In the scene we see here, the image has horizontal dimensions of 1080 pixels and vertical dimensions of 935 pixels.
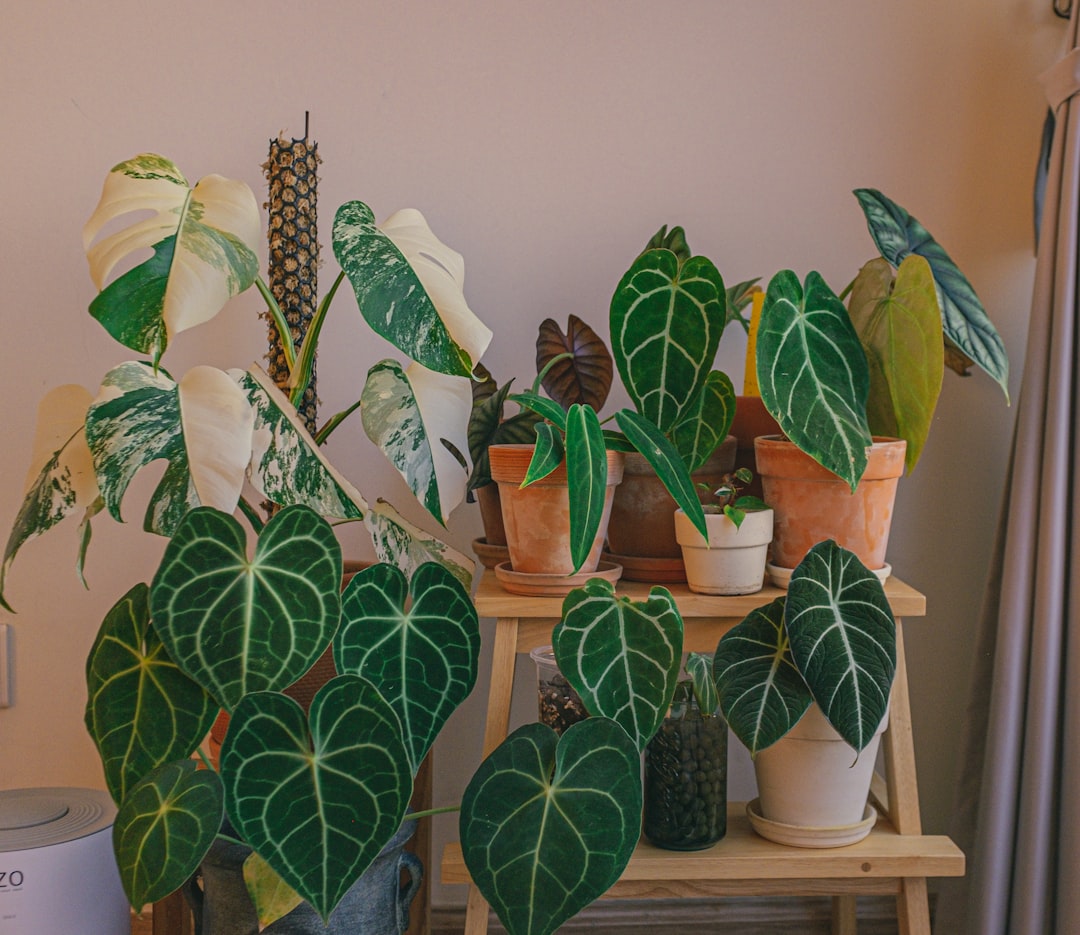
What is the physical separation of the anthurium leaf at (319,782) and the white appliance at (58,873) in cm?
37

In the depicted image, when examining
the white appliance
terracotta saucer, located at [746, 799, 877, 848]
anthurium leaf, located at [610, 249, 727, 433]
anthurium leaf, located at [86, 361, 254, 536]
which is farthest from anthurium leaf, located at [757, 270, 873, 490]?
the white appliance

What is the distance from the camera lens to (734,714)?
0.98m

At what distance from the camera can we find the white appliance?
1.02 m

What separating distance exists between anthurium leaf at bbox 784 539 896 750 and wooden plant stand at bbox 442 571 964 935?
79 mm

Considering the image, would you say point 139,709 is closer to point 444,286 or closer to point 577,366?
point 444,286

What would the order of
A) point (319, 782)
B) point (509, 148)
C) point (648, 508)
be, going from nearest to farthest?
1. point (319, 782)
2. point (648, 508)
3. point (509, 148)

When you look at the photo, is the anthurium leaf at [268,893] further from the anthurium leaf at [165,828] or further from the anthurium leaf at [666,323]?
the anthurium leaf at [666,323]

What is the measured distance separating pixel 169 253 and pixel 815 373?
634 millimetres

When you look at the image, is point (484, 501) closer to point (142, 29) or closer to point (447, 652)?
point (447, 652)

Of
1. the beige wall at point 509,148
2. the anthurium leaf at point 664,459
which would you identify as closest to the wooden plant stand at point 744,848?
the anthurium leaf at point 664,459

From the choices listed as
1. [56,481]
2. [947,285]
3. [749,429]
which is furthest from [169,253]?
[947,285]

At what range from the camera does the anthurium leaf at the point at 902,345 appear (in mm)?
1024

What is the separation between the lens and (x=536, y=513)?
106cm

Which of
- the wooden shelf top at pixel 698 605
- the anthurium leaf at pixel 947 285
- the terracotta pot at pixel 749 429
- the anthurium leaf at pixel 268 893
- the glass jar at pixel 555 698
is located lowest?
the anthurium leaf at pixel 268 893
